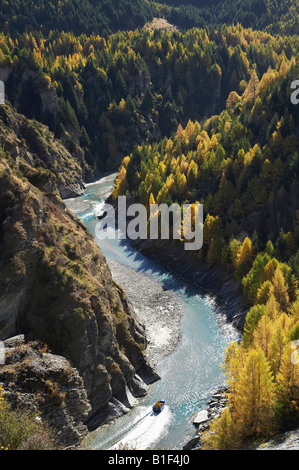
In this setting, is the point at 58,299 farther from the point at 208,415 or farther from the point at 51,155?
the point at 51,155

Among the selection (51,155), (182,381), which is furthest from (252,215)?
(51,155)

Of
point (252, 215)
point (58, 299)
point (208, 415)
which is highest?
point (252, 215)

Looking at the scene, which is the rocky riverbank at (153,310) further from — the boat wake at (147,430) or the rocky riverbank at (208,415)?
the rocky riverbank at (208,415)

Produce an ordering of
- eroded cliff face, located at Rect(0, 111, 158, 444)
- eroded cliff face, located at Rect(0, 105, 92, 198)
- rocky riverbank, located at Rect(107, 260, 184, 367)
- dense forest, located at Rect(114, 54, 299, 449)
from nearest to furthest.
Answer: dense forest, located at Rect(114, 54, 299, 449) < eroded cliff face, located at Rect(0, 111, 158, 444) < rocky riverbank, located at Rect(107, 260, 184, 367) < eroded cliff face, located at Rect(0, 105, 92, 198)

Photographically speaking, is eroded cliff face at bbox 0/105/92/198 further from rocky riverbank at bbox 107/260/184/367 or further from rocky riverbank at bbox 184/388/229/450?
rocky riverbank at bbox 184/388/229/450

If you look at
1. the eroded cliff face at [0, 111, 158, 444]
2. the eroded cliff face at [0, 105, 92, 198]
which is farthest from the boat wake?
the eroded cliff face at [0, 105, 92, 198]
